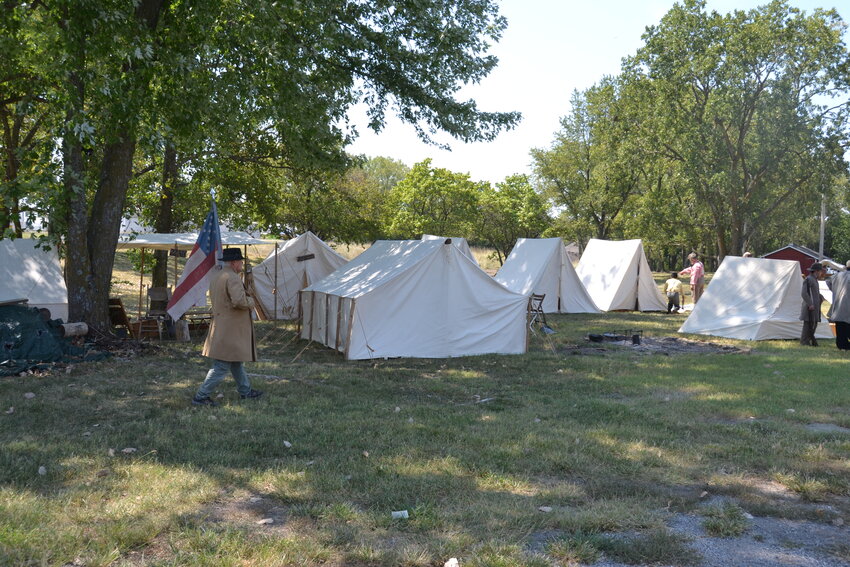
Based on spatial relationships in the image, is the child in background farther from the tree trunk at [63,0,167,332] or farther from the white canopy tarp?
the tree trunk at [63,0,167,332]

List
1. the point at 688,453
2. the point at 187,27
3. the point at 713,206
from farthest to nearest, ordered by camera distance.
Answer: the point at 713,206 < the point at 187,27 < the point at 688,453

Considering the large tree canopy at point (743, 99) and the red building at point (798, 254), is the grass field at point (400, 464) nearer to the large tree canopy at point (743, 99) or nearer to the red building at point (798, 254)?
the large tree canopy at point (743, 99)

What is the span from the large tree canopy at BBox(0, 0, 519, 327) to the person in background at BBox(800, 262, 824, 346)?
6267 mm

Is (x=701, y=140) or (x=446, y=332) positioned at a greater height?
(x=701, y=140)

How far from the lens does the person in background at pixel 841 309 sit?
40.3ft

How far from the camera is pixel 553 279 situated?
785 inches

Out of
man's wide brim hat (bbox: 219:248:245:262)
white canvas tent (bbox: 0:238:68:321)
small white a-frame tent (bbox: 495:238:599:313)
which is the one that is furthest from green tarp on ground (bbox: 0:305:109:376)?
small white a-frame tent (bbox: 495:238:599:313)

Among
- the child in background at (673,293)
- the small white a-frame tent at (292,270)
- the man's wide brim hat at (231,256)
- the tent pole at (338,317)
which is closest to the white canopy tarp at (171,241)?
the small white a-frame tent at (292,270)

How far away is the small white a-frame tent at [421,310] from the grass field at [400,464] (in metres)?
1.53

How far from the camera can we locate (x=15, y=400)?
292 inches

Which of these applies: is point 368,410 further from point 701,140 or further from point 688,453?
point 701,140

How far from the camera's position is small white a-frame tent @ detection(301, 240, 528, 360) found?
11023 millimetres

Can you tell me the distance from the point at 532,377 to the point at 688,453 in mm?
3987

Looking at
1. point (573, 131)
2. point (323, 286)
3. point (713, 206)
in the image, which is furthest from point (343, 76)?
point (573, 131)
